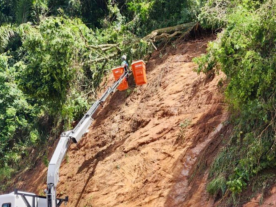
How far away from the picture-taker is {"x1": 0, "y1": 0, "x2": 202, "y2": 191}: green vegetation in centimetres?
1602

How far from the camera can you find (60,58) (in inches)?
627

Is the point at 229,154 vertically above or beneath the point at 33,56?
beneath

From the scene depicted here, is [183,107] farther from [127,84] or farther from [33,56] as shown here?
[33,56]

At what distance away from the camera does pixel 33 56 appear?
16234 mm

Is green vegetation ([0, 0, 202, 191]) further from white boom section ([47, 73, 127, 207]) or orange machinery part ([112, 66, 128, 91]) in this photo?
white boom section ([47, 73, 127, 207])

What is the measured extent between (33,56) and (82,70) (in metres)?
1.57

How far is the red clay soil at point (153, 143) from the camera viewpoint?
12.8 m

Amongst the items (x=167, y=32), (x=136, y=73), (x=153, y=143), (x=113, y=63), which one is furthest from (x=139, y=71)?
(x=153, y=143)

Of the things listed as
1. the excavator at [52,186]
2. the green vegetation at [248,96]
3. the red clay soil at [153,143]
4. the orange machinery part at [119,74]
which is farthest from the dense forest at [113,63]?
the excavator at [52,186]

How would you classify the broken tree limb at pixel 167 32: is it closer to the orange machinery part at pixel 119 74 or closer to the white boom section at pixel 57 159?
the orange machinery part at pixel 119 74

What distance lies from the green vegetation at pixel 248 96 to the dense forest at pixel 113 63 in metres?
0.02

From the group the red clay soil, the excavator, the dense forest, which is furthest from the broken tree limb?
the excavator

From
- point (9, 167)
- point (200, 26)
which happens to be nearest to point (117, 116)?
point (200, 26)

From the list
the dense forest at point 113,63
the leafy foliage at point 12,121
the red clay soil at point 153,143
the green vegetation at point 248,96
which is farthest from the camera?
the leafy foliage at point 12,121
